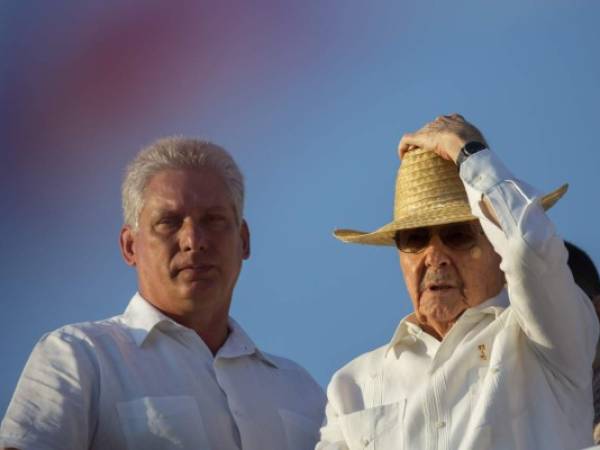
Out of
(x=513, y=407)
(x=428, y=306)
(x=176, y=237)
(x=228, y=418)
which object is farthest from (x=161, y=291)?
(x=513, y=407)

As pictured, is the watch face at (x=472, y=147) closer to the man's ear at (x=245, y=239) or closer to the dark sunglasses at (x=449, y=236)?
the dark sunglasses at (x=449, y=236)

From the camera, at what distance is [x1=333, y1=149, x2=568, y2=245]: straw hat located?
4.72 m

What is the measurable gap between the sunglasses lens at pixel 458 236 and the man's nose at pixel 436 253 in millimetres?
22

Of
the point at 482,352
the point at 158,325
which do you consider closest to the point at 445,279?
the point at 482,352

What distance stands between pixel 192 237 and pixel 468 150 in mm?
1562

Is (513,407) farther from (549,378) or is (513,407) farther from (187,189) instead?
(187,189)

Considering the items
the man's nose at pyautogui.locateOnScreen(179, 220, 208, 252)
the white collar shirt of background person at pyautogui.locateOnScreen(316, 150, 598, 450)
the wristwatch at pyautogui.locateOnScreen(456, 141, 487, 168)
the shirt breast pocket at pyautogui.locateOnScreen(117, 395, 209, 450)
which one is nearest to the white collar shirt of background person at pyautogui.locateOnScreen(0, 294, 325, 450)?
the shirt breast pocket at pyautogui.locateOnScreen(117, 395, 209, 450)

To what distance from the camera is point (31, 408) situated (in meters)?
5.16

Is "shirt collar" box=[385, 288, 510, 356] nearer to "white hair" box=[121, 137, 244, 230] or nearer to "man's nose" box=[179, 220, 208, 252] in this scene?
"man's nose" box=[179, 220, 208, 252]

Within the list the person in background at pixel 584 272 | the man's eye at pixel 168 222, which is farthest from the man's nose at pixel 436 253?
the man's eye at pixel 168 222

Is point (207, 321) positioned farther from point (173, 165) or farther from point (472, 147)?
point (472, 147)

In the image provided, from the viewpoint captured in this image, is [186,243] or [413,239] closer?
[413,239]

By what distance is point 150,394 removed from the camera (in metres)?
5.39

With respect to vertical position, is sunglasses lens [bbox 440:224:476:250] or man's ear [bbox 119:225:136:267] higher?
man's ear [bbox 119:225:136:267]
